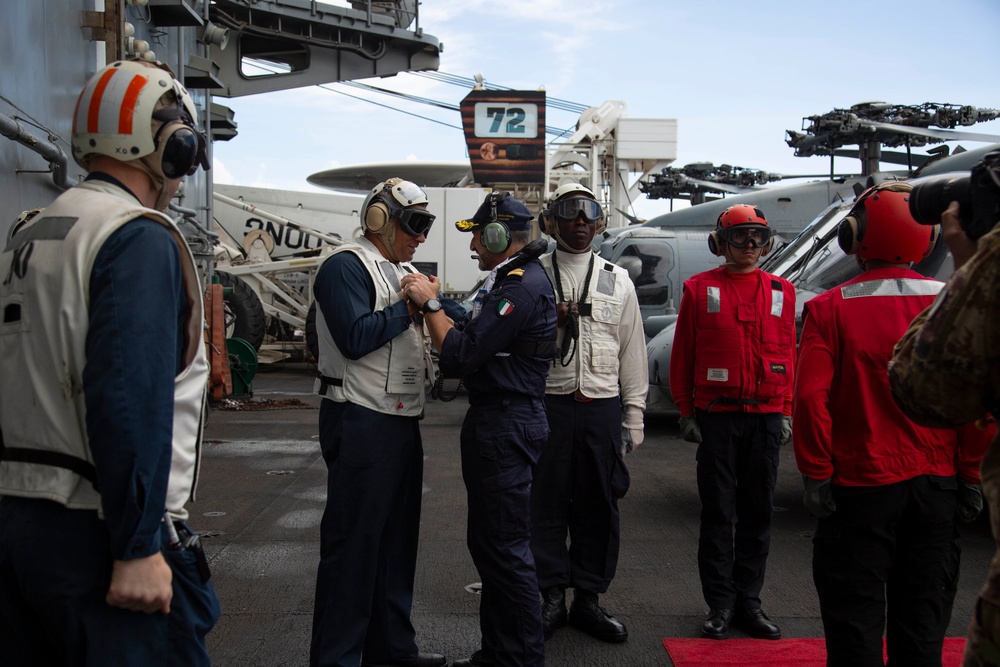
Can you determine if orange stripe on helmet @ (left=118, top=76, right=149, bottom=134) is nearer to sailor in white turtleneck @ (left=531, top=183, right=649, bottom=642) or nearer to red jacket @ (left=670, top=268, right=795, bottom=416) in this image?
sailor in white turtleneck @ (left=531, top=183, right=649, bottom=642)

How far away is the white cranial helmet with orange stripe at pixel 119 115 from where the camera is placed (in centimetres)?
211

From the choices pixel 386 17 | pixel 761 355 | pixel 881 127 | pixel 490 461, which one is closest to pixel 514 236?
pixel 490 461

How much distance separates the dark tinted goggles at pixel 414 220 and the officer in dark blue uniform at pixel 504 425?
23 cm

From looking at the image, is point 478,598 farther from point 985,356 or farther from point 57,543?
point 985,356

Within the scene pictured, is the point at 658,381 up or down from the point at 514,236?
down

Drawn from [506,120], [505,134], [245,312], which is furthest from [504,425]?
[506,120]

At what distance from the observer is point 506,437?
3670 millimetres

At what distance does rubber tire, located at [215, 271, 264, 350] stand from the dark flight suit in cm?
1283

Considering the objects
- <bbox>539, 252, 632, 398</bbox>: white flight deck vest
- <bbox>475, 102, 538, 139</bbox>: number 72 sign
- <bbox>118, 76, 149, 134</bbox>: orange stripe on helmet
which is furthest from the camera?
<bbox>475, 102, 538, 139</bbox>: number 72 sign

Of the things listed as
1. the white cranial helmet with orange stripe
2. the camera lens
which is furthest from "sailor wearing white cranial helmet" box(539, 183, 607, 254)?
the white cranial helmet with orange stripe

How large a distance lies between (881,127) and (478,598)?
1057cm

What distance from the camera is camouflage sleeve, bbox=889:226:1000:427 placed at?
1683 millimetres

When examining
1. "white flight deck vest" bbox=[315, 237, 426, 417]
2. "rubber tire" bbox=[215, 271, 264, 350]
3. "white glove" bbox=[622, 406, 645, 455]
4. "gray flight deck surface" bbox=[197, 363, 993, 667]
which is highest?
"white flight deck vest" bbox=[315, 237, 426, 417]

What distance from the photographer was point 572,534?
14.8 feet
